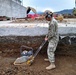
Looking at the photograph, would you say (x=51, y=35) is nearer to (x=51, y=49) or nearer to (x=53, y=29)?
(x=53, y=29)

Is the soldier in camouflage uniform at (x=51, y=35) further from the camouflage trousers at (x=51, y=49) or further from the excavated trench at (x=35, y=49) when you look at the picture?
the excavated trench at (x=35, y=49)

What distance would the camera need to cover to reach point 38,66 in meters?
6.89

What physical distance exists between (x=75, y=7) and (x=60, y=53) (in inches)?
460

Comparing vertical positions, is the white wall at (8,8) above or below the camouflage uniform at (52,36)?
above

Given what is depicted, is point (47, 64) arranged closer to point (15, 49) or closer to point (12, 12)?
point (15, 49)

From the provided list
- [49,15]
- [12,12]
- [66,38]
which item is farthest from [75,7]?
[49,15]

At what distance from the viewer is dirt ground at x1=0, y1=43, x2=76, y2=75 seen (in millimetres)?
6344

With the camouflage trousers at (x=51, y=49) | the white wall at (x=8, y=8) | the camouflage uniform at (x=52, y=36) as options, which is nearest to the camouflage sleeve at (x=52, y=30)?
the camouflage uniform at (x=52, y=36)

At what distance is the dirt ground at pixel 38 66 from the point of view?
634cm

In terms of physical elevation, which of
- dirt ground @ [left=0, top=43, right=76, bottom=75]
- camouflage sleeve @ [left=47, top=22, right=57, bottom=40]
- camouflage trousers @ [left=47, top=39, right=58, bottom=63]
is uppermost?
camouflage sleeve @ [left=47, top=22, right=57, bottom=40]

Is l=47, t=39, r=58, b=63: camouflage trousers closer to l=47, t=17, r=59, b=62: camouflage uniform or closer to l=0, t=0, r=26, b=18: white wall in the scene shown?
l=47, t=17, r=59, b=62: camouflage uniform

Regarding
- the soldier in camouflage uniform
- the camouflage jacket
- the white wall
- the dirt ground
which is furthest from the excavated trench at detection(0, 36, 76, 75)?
the white wall

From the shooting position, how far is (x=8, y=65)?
22.9 feet

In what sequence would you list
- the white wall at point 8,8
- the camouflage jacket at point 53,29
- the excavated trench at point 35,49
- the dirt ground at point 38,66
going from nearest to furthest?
1. the dirt ground at point 38,66
2. the camouflage jacket at point 53,29
3. the excavated trench at point 35,49
4. the white wall at point 8,8
